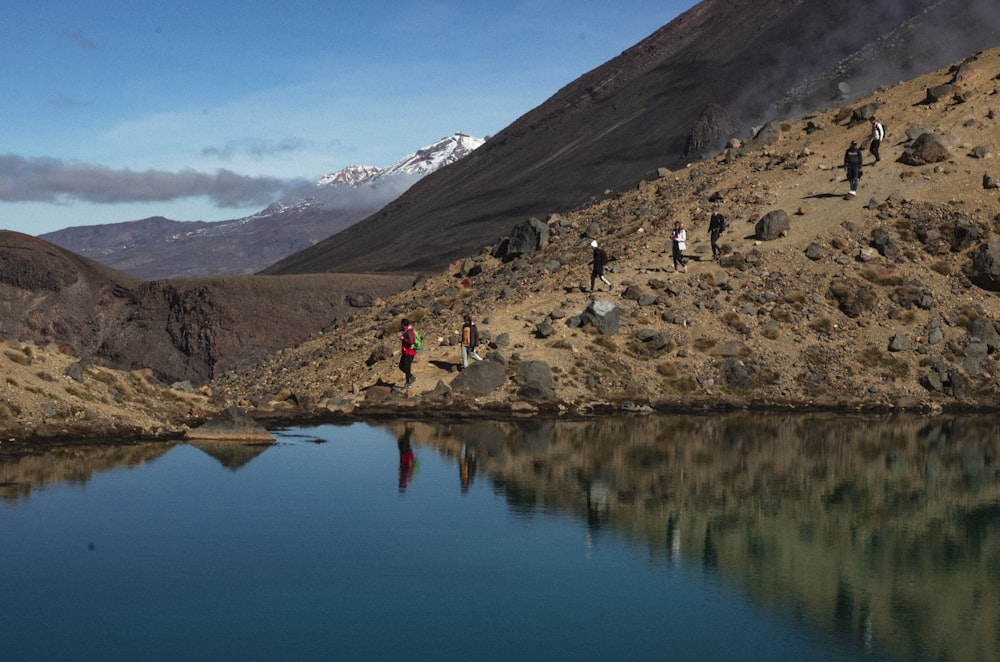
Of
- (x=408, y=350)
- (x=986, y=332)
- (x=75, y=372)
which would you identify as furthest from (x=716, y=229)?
(x=75, y=372)

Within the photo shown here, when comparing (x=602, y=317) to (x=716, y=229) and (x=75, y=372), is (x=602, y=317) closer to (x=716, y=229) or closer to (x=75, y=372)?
(x=716, y=229)

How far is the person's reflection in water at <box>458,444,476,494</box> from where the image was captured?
24438 millimetres

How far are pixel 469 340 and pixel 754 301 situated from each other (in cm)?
1185

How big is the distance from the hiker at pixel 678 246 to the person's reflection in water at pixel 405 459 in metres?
16.0

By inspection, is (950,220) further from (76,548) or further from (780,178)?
(76,548)

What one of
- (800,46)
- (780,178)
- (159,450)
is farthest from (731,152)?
(800,46)

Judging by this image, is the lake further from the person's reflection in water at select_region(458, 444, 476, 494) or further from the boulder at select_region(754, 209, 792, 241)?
the boulder at select_region(754, 209, 792, 241)

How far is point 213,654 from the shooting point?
13.5m

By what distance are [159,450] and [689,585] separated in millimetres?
15875

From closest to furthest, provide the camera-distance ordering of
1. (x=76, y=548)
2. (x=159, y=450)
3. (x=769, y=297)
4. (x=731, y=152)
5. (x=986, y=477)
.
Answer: (x=76, y=548) < (x=986, y=477) < (x=159, y=450) < (x=769, y=297) < (x=731, y=152)

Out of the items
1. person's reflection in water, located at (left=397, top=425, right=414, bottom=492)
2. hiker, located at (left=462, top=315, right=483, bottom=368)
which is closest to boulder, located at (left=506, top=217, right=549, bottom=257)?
hiker, located at (left=462, top=315, right=483, bottom=368)

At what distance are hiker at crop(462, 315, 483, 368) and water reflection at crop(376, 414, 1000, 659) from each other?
4.92 m

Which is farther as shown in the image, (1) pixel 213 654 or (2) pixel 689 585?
(2) pixel 689 585

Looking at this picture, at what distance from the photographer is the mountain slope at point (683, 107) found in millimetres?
→ 134125
